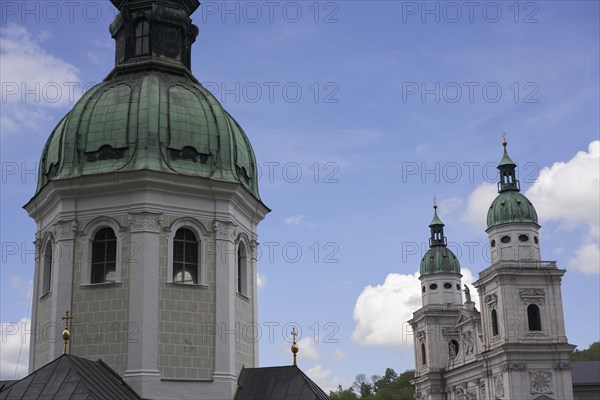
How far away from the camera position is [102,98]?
2756 cm

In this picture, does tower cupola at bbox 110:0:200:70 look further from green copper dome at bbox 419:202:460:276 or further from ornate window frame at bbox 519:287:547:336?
green copper dome at bbox 419:202:460:276

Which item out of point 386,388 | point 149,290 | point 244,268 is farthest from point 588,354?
point 149,290

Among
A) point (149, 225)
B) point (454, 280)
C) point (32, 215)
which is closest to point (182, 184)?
point (149, 225)

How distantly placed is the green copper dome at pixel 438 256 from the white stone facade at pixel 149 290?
75383 mm

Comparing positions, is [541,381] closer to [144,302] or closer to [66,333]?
[144,302]

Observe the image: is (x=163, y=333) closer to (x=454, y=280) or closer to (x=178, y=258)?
(x=178, y=258)

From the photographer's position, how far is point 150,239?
2497cm

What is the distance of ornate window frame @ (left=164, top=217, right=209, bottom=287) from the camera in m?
25.1

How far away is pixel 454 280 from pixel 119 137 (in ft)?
252

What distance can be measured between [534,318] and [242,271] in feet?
175

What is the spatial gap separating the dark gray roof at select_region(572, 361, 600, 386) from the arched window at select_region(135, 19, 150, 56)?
69.5 meters

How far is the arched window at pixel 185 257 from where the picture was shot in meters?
25.5

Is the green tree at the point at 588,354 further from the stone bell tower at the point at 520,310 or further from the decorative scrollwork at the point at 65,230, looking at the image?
the decorative scrollwork at the point at 65,230

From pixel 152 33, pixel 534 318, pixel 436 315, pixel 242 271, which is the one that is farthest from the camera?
pixel 436 315
